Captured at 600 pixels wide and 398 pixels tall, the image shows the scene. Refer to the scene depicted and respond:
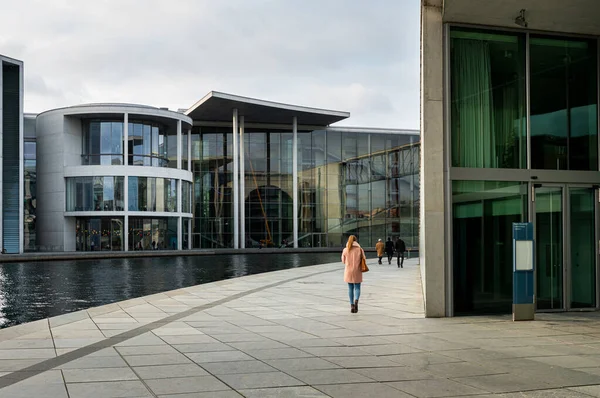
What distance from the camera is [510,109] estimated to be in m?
14.4

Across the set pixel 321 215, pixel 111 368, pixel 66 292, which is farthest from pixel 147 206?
pixel 111 368

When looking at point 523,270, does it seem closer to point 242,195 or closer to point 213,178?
point 242,195

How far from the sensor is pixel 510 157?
14211mm

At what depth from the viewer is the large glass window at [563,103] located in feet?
47.3

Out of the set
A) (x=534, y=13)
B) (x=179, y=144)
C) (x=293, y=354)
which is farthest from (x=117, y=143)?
(x=293, y=354)

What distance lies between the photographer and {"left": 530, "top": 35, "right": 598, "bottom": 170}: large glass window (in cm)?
1442

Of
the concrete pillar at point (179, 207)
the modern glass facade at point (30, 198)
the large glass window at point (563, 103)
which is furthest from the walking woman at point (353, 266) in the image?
the modern glass facade at point (30, 198)

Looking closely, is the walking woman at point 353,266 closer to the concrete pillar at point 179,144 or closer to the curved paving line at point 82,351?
the curved paving line at point 82,351

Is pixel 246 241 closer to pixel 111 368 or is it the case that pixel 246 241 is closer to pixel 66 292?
pixel 66 292

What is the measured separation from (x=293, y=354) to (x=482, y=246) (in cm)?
614

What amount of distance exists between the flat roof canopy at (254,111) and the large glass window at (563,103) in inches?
1854

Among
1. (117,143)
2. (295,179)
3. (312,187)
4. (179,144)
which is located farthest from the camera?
(312,187)

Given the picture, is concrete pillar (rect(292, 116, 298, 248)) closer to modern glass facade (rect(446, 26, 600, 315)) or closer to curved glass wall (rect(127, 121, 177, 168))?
curved glass wall (rect(127, 121, 177, 168))

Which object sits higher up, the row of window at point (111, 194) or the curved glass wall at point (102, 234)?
the row of window at point (111, 194)
